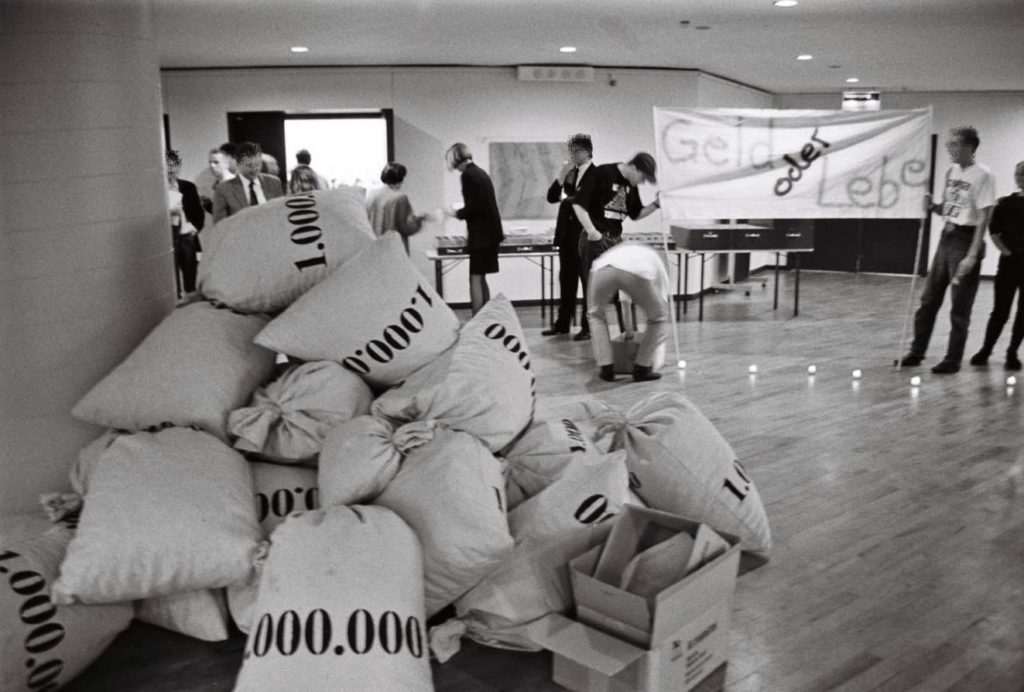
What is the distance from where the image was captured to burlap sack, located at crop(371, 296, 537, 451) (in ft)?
7.99

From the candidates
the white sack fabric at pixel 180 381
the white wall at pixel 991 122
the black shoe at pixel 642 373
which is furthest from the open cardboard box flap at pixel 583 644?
the white wall at pixel 991 122

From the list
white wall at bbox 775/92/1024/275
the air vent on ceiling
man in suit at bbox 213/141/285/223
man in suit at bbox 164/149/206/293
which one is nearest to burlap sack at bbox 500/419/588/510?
man in suit at bbox 213/141/285/223

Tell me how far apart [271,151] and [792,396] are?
19.5ft

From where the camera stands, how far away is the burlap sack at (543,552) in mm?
2293

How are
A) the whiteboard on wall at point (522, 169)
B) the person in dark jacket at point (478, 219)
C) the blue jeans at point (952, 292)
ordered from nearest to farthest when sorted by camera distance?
the blue jeans at point (952, 292) < the person in dark jacket at point (478, 219) < the whiteboard on wall at point (522, 169)

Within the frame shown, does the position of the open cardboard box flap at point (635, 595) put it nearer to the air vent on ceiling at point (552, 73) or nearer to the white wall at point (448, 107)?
the white wall at point (448, 107)

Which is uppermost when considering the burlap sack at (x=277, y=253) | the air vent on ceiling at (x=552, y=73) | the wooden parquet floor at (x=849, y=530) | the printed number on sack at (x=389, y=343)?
the air vent on ceiling at (x=552, y=73)

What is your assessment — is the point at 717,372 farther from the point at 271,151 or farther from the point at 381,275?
the point at 271,151

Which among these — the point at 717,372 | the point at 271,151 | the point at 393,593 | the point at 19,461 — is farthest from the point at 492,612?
the point at 271,151

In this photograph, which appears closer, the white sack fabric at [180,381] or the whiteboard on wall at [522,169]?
the white sack fabric at [180,381]

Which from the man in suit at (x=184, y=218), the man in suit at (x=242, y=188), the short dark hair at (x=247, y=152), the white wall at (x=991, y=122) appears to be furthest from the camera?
the white wall at (x=991, y=122)

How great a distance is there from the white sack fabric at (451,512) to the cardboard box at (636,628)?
8.6 inches

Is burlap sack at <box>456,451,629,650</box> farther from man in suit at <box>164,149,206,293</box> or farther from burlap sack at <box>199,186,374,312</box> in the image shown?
man in suit at <box>164,149,206,293</box>

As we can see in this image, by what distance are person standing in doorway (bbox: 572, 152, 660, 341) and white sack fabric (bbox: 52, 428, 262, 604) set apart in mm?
4075
